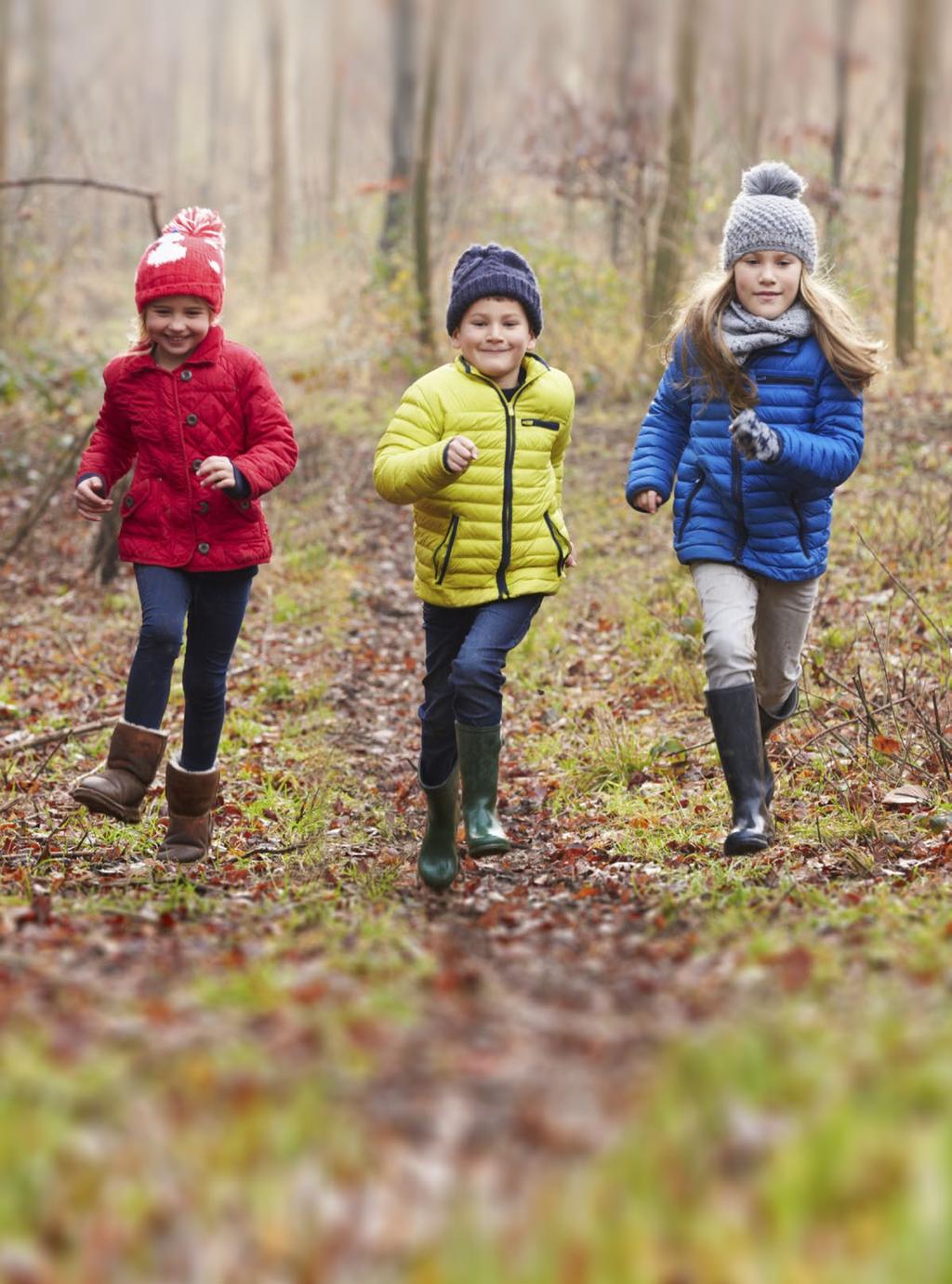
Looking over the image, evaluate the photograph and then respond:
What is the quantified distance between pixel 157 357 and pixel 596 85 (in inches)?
693

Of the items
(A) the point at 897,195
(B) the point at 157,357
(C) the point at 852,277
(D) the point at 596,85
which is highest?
(D) the point at 596,85

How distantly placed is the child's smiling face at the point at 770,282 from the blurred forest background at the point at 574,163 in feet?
16.3

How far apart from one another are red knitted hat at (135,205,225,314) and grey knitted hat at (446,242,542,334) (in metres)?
0.82

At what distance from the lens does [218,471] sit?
4621 millimetres

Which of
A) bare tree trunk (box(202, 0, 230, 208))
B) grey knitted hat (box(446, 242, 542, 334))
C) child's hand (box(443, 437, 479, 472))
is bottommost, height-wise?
child's hand (box(443, 437, 479, 472))

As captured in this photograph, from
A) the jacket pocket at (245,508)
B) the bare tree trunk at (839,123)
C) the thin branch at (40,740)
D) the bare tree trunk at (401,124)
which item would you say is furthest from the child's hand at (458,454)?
the bare tree trunk at (401,124)

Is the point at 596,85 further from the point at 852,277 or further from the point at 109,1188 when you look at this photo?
the point at 109,1188

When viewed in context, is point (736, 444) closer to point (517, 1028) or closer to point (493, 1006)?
point (493, 1006)

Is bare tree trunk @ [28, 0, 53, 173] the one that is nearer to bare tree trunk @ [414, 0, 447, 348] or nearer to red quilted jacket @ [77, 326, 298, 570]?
bare tree trunk @ [414, 0, 447, 348]

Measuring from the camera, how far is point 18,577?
9.95 meters

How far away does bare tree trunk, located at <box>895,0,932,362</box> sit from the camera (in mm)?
13148

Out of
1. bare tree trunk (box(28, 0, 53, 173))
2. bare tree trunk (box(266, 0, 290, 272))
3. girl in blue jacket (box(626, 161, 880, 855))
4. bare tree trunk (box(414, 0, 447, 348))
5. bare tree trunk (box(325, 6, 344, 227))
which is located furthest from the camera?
bare tree trunk (box(325, 6, 344, 227))

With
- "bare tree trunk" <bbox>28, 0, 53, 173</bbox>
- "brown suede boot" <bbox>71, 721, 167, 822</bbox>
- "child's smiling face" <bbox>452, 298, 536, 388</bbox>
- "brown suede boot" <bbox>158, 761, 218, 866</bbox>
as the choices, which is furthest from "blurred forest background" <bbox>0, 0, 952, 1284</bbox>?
"bare tree trunk" <bbox>28, 0, 53, 173</bbox>

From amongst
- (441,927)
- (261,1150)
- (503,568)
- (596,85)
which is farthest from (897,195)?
(261,1150)
